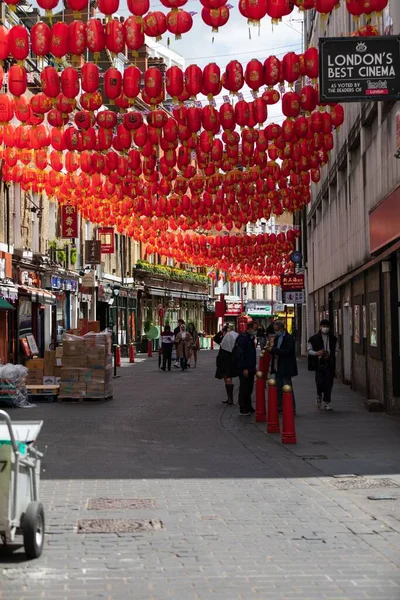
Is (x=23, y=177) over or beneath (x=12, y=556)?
over

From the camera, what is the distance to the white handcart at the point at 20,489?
629 centimetres

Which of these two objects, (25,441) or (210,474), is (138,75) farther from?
(25,441)

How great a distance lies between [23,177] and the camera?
24.6m

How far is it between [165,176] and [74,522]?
14457 mm

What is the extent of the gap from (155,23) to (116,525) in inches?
298

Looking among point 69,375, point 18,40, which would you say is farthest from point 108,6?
point 69,375

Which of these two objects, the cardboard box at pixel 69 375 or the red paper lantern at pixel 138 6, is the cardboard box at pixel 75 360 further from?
Answer: the red paper lantern at pixel 138 6

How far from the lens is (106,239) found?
1729 inches

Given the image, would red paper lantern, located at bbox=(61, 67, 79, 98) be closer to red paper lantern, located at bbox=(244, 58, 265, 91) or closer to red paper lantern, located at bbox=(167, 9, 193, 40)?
red paper lantern, located at bbox=(244, 58, 265, 91)

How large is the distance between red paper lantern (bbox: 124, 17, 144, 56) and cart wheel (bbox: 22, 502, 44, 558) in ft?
26.9

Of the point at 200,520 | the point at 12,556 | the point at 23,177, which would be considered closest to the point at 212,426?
the point at 200,520

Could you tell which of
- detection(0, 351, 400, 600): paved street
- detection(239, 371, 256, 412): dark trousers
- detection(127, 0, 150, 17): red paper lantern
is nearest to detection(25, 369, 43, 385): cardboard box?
detection(0, 351, 400, 600): paved street

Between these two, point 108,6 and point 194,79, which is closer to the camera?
point 108,6

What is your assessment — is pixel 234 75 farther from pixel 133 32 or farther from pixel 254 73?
pixel 133 32
